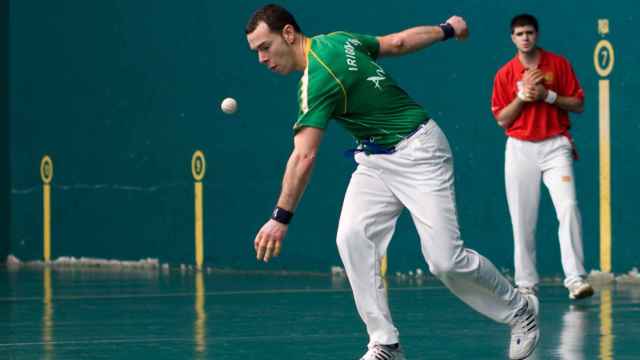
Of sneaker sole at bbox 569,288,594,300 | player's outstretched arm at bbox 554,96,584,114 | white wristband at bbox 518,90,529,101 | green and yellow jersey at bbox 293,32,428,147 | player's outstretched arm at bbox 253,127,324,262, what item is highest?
white wristband at bbox 518,90,529,101

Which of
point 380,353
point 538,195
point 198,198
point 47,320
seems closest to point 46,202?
point 198,198

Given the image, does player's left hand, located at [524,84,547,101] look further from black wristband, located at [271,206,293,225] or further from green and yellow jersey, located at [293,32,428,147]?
black wristband, located at [271,206,293,225]

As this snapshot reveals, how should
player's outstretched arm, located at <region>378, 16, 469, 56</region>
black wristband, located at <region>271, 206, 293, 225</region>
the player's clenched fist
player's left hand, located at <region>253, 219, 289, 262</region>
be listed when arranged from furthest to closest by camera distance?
the player's clenched fist
player's outstretched arm, located at <region>378, 16, 469, 56</region>
black wristband, located at <region>271, 206, 293, 225</region>
player's left hand, located at <region>253, 219, 289, 262</region>

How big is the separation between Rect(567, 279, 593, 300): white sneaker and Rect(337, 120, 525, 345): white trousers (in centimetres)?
337

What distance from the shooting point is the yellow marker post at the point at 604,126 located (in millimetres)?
12383

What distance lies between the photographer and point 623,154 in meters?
12.4

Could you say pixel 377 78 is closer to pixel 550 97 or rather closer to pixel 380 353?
pixel 380 353

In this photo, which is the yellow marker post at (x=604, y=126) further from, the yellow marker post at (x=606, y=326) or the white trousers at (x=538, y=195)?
the white trousers at (x=538, y=195)

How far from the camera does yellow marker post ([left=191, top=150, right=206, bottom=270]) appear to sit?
15.4 meters

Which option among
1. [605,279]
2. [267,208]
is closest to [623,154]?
[605,279]

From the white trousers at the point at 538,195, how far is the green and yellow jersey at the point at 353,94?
3.58m

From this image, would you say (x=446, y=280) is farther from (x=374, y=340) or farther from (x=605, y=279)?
(x=605, y=279)

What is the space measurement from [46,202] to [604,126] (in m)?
7.29

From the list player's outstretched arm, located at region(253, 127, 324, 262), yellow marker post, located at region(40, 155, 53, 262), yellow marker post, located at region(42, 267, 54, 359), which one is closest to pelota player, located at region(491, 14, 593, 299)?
yellow marker post, located at region(42, 267, 54, 359)
